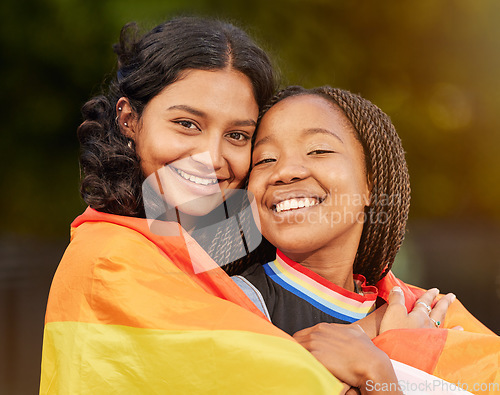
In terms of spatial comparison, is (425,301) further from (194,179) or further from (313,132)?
(194,179)

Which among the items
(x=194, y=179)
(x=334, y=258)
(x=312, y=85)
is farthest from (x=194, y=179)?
(x=312, y=85)

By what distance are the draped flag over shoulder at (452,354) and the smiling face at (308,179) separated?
1.08 feet

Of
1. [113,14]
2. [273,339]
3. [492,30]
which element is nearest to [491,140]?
[492,30]

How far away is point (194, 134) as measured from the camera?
162 centimetres

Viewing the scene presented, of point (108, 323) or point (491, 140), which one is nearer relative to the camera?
point (108, 323)

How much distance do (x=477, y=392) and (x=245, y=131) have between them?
892 millimetres

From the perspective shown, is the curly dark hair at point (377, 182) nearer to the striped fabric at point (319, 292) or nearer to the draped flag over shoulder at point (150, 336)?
the striped fabric at point (319, 292)

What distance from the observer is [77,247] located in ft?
4.66

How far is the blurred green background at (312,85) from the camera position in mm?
4328

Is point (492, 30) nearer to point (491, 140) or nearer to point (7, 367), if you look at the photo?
point (491, 140)

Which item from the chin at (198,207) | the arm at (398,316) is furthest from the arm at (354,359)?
the chin at (198,207)

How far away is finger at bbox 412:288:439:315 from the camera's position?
1.69m

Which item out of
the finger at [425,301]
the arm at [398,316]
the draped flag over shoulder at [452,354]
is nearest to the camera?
the draped flag over shoulder at [452,354]

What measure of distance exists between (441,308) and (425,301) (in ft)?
0.17
